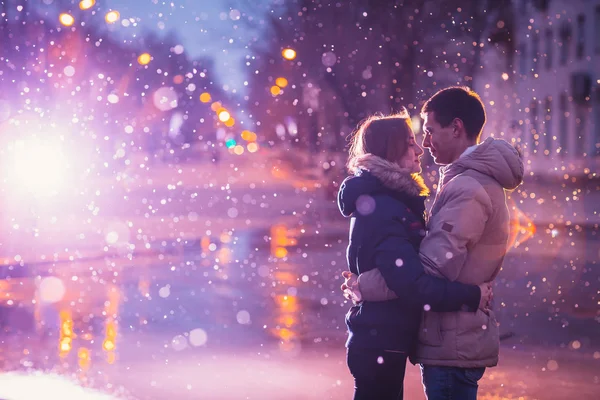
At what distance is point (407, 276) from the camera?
12.4 feet

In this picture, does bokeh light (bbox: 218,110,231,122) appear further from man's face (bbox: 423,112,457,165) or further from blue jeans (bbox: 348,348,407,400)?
blue jeans (bbox: 348,348,407,400)

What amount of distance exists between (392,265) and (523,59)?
2362 inches

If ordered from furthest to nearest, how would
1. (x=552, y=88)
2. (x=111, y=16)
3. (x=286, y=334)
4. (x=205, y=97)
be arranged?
(x=205, y=97) → (x=552, y=88) → (x=111, y=16) → (x=286, y=334)

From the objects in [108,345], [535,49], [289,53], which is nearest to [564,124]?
[535,49]

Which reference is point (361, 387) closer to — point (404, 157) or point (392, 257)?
point (392, 257)

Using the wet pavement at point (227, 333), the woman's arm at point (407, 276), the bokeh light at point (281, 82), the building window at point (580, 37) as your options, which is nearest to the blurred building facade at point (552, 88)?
the building window at point (580, 37)

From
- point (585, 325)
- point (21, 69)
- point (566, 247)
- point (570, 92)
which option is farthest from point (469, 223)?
point (570, 92)

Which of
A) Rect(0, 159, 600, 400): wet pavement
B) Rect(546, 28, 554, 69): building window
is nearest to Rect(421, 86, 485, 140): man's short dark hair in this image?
Rect(0, 159, 600, 400): wet pavement

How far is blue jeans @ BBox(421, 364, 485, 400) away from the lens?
3953mm

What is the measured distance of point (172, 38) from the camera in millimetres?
96562

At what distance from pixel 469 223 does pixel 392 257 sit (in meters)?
0.34

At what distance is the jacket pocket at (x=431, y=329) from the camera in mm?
3955

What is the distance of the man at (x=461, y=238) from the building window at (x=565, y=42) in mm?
54003

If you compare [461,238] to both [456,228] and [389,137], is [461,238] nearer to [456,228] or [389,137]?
[456,228]
